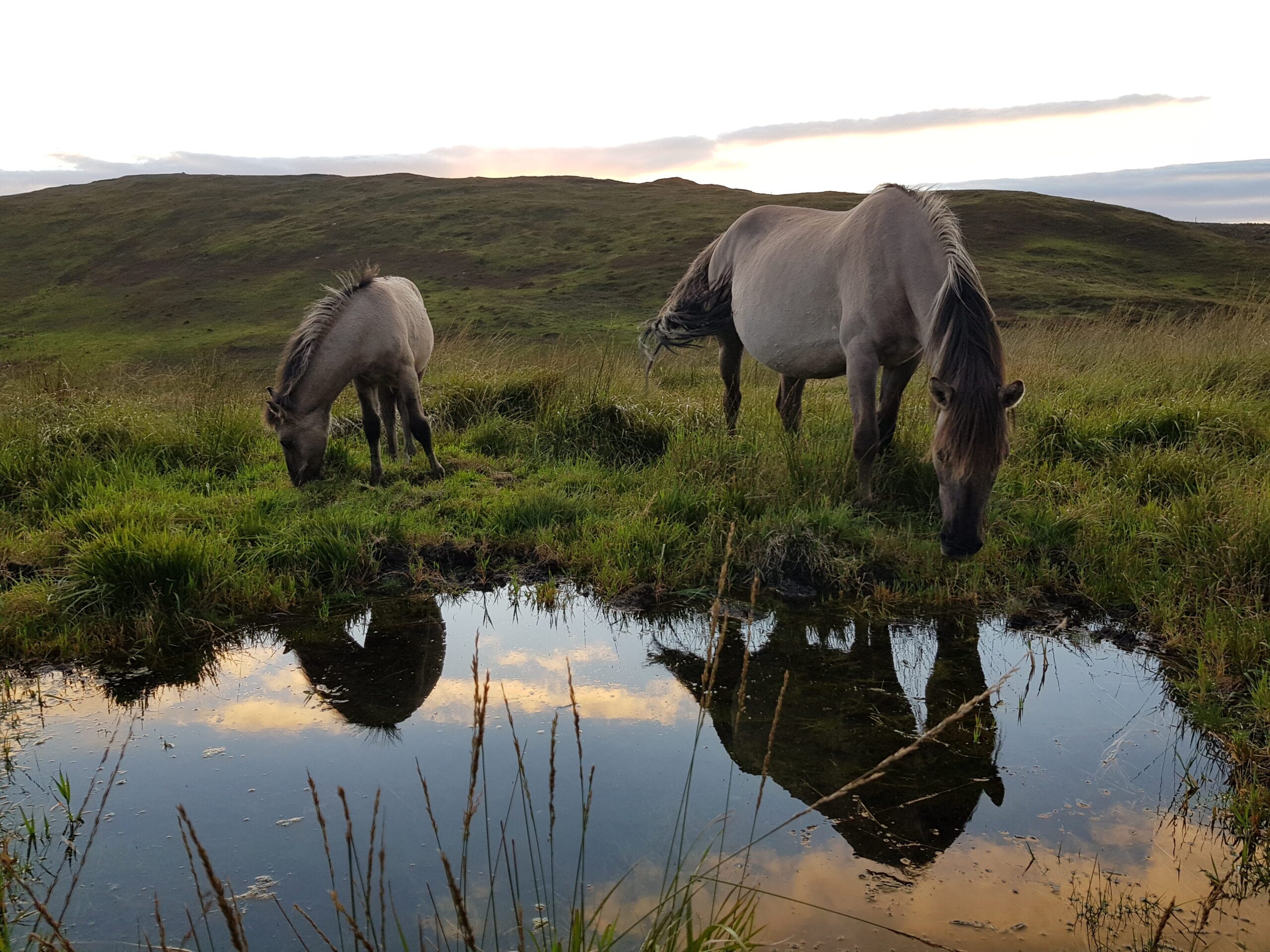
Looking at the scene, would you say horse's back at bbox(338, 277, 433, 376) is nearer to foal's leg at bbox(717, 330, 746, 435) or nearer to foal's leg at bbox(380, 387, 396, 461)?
foal's leg at bbox(380, 387, 396, 461)

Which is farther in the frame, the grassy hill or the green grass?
the grassy hill

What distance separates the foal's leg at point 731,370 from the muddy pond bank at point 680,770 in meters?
3.45

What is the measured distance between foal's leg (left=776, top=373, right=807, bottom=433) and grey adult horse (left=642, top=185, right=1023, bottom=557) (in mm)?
11

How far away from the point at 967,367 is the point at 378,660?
3205 millimetres

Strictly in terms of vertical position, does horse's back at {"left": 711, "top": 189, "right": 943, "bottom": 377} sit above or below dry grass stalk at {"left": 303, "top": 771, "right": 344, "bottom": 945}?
above

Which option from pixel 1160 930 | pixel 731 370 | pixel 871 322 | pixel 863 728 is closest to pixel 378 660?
pixel 863 728

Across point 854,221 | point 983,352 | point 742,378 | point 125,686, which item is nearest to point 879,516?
point 983,352

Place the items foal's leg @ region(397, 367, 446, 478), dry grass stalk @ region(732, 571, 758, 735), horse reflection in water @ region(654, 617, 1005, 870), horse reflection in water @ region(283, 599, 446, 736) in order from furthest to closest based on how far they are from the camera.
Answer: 1. foal's leg @ region(397, 367, 446, 478)
2. horse reflection in water @ region(283, 599, 446, 736)
3. horse reflection in water @ region(654, 617, 1005, 870)
4. dry grass stalk @ region(732, 571, 758, 735)

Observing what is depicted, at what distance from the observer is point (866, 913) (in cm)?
229

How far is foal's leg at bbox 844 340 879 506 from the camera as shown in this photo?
554cm

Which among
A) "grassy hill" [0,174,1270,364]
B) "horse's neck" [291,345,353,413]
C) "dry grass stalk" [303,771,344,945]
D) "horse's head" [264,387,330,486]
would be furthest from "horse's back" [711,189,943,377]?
"grassy hill" [0,174,1270,364]

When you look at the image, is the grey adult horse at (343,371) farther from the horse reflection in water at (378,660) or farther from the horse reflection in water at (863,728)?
the horse reflection in water at (863,728)

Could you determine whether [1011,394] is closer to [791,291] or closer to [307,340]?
[791,291]

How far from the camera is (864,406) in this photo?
5543 millimetres
